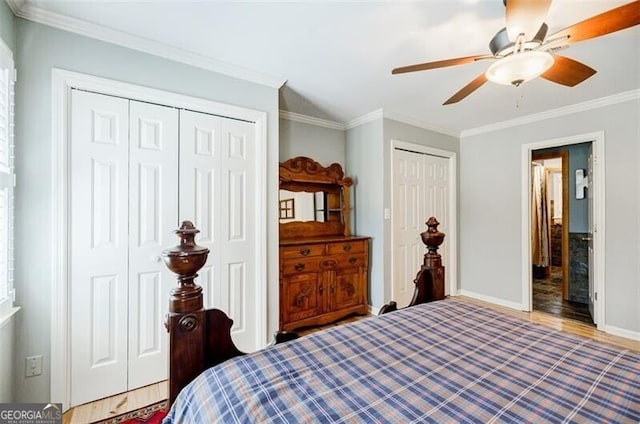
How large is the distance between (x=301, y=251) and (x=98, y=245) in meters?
1.62

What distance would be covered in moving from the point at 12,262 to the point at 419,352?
2153mm

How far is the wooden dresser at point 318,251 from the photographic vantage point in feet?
9.23

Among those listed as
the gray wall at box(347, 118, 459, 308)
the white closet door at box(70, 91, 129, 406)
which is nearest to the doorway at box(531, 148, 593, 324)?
the gray wall at box(347, 118, 459, 308)

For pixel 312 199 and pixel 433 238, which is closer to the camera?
pixel 433 238

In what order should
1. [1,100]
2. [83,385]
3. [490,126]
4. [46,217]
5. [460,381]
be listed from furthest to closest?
1. [490,126]
2. [83,385]
3. [46,217]
4. [1,100]
5. [460,381]

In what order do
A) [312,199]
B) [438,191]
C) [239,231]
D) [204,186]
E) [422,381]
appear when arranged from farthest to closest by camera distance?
[438,191] → [312,199] → [239,231] → [204,186] → [422,381]

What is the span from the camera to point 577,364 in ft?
3.35

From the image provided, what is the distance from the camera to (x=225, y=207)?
2.27 meters

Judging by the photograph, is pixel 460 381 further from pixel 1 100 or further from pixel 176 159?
pixel 1 100

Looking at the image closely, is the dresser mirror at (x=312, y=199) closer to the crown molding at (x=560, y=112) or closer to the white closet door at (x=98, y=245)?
the white closet door at (x=98, y=245)

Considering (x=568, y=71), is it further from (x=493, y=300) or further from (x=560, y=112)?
(x=493, y=300)

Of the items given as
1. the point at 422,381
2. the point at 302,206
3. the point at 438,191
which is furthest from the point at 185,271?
the point at 438,191

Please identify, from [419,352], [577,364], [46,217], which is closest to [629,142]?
[577,364]

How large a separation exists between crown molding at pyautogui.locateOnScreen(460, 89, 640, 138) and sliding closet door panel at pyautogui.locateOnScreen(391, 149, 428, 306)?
0.98 metres
